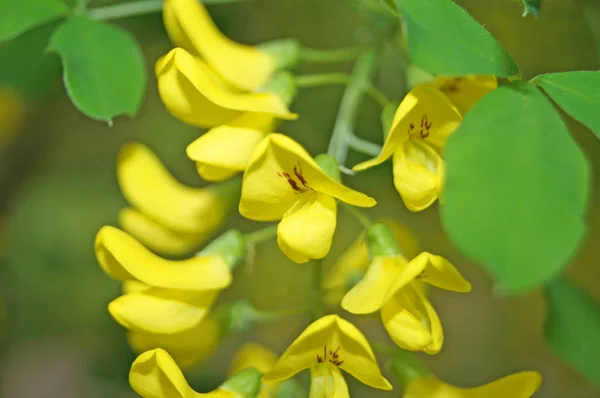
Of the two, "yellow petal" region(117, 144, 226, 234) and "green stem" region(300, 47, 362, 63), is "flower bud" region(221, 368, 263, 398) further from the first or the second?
"green stem" region(300, 47, 362, 63)

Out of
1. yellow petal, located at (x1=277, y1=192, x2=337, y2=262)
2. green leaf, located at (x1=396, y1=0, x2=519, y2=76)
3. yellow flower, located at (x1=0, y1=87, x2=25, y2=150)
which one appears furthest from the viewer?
yellow flower, located at (x1=0, y1=87, x2=25, y2=150)

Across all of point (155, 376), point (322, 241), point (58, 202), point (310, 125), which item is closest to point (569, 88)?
point (322, 241)

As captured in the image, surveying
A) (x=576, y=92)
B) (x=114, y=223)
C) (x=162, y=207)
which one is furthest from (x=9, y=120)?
(x=576, y=92)

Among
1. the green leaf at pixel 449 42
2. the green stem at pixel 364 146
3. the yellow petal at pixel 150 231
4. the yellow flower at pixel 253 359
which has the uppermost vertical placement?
the green leaf at pixel 449 42

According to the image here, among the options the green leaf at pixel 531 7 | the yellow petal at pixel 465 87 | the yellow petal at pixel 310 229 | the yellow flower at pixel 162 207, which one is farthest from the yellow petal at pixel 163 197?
the green leaf at pixel 531 7

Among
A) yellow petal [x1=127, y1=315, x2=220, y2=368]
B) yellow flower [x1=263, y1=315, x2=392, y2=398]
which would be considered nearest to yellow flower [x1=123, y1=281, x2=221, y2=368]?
yellow petal [x1=127, y1=315, x2=220, y2=368]

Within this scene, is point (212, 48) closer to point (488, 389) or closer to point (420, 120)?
point (420, 120)

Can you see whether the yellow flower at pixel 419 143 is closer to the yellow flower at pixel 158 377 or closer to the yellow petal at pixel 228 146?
the yellow petal at pixel 228 146
